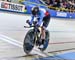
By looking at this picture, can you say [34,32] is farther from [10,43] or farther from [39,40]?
[10,43]

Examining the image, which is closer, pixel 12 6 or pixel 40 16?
pixel 40 16

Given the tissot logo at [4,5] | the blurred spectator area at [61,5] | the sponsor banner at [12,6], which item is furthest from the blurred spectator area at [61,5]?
the tissot logo at [4,5]

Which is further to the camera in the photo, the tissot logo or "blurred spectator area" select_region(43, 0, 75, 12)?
"blurred spectator area" select_region(43, 0, 75, 12)

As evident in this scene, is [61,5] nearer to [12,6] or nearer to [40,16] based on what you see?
[12,6]

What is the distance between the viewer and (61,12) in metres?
23.0

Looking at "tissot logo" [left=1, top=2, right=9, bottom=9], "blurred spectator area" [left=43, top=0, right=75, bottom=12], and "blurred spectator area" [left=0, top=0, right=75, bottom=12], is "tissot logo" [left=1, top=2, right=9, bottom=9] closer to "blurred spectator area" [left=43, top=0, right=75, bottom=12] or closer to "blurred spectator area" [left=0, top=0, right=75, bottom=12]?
"blurred spectator area" [left=0, top=0, right=75, bottom=12]

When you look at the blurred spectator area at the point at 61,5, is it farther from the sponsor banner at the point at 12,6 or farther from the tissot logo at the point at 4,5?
the tissot logo at the point at 4,5

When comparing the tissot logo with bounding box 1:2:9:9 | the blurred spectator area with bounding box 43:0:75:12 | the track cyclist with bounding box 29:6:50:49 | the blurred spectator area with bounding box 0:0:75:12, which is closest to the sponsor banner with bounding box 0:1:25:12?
the tissot logo with bounding box 1:2:9:9

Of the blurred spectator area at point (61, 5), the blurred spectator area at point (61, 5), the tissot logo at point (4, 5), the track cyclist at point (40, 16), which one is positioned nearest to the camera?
the track cyclist at point (40, 16)

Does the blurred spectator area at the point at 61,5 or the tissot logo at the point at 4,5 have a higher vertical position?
the tissot logo at the point at 4,5

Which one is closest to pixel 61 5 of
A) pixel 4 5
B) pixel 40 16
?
pixel 4 5

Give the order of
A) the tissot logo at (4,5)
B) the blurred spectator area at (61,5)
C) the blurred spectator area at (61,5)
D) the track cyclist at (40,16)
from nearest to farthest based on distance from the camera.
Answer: the track cyclist at (40,16), the tissot logo at (4,5), the blurred spectator area at (61,5), the blurred spectator area at (61,5)

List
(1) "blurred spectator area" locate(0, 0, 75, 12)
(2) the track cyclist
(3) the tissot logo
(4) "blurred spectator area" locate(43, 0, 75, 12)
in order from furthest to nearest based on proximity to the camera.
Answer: (4) "blurred spectator area" locate(43, 0, 75, 12) → (1) "blurred spectator area" locate(0, 0, 75, 12) → (3) the tissot logo → (2) the track cyclist

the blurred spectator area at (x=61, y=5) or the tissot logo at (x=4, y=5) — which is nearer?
the tissot logo at (x=4, y=5)
